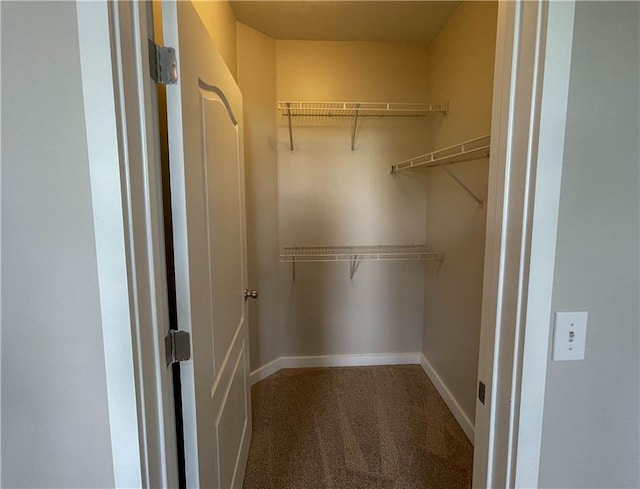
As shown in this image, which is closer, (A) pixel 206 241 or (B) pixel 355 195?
(A) pixel 206 241

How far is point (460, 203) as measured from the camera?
2.06 metres

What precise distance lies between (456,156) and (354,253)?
0.98 meters

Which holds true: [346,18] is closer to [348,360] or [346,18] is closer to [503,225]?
[503,225]

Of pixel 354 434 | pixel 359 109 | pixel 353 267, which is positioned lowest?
pixel 354 434

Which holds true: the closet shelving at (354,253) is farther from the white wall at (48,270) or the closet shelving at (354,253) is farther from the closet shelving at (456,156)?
the white wall at (48,270)

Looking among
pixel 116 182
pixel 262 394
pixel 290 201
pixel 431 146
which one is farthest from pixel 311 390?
pixel 116 182

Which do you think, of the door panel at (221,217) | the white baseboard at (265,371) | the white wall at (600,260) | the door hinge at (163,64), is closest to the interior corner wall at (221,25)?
the door panel at (221,217)

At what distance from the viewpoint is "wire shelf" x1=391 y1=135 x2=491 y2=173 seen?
1598 mm

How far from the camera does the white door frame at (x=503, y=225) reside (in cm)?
63

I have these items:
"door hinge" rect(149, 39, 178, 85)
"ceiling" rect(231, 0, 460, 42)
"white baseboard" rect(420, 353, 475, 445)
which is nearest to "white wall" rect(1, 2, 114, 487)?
"door hinge" rect(149, 39, 178, 85)

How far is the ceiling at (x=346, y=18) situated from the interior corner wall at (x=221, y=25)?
108 millimetres

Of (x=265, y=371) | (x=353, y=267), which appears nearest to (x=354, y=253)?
(x=353, y=267)

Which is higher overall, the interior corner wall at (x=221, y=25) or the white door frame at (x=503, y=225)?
the interior corner wall at (x=221, y=25)

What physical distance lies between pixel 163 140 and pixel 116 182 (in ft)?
1.03
